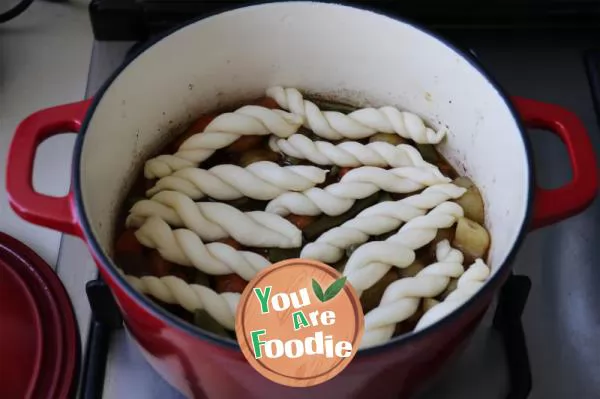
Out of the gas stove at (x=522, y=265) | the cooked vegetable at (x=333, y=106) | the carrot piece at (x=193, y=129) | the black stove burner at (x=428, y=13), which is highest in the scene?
the black stove burner at (x=428, y=13)

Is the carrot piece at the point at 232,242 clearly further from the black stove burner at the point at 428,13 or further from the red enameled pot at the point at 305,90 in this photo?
the black stove burner at the point at 428,13

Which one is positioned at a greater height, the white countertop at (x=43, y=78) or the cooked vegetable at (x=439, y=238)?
the white countertop at (x=43, y=78)

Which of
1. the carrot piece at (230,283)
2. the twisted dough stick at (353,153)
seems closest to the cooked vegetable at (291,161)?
the twisted dough stick at (353,153)

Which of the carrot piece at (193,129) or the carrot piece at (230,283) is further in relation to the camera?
the carrot piece at (193,129)

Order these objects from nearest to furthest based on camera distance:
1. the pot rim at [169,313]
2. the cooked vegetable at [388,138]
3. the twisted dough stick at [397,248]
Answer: the pot rim at [169,313] < the twisted dough stick at [397,248] < the cooked vegetable at [388,138]

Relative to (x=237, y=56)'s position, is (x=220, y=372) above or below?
below

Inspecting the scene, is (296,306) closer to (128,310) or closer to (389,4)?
(128,310)

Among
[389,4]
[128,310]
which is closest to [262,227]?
[128,310]
